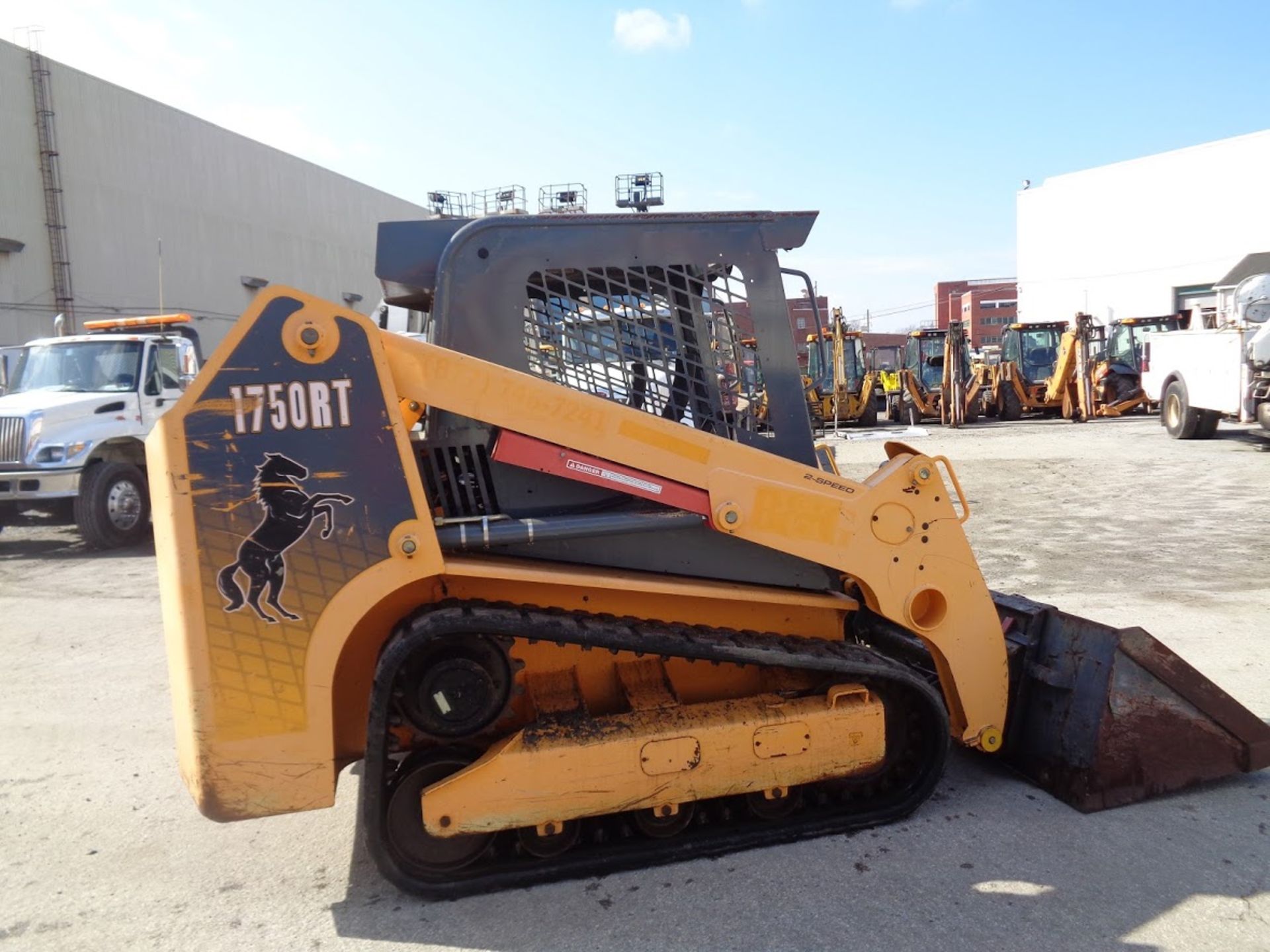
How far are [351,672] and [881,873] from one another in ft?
6.39

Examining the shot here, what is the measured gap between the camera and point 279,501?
2.85m

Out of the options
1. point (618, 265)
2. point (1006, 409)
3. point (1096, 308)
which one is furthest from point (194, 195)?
point (1096, 308)

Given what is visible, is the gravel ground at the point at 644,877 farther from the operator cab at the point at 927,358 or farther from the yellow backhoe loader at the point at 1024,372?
the operator cab at the point at 927,358

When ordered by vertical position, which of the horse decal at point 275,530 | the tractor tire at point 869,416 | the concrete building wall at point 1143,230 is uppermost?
the concrete building wall at point 1143,230

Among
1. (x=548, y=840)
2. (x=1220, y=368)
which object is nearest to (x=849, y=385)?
(x=1220, y=368)

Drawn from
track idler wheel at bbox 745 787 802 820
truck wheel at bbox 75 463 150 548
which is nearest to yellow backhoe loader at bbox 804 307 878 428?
truck wheel at bbox 75 463 150 548

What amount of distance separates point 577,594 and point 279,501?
3.42 ft

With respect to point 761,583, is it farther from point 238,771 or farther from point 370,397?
point 238,771

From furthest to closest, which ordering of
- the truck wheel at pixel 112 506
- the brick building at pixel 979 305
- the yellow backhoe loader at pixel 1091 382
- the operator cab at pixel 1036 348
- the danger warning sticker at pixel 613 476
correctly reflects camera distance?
the brick building at pixel 979 305, the operator cab at pixel 1036 348, the yellow backhoe loader at pixel 1091 382, the truck wheel at pixel 112 506, the danger warning sticker at pixel 613 476

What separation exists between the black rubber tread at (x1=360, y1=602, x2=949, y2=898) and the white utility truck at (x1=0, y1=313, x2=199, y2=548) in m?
7.86

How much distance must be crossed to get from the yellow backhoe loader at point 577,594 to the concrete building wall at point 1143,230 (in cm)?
3681

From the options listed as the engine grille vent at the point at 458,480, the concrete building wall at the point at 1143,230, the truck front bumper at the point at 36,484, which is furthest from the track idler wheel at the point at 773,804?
the concrete building wall at the point at 1143,230

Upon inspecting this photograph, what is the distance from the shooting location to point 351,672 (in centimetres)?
332

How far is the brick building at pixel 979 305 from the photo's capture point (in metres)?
70.4
